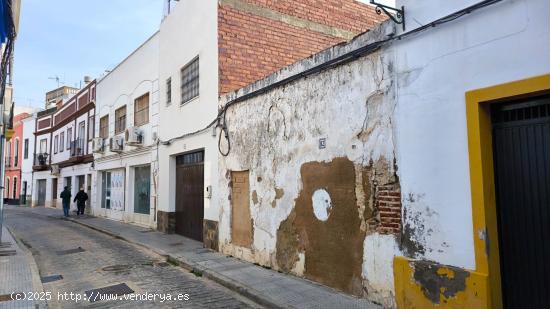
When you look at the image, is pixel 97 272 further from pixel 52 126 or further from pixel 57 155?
pixel 52 126

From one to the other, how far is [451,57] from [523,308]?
2601 mm

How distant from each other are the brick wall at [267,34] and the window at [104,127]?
438 inches

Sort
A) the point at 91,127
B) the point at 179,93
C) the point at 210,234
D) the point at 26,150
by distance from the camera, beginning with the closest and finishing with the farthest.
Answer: the point at 210,234
the point at 179,93
the point at 91,127
the point at 26,150

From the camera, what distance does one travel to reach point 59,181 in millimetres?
26875

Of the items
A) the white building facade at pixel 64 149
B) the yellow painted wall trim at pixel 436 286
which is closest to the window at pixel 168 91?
the white building facade at pixel 64 149

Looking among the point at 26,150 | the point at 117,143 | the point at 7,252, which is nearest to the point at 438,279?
the point at 7,252

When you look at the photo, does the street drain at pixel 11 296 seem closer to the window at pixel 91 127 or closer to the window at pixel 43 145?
the window at pixel 91 127

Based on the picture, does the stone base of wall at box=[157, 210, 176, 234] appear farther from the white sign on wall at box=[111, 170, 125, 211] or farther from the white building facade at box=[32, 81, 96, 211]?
the white building facade at box=[32, 81, 96, 211]

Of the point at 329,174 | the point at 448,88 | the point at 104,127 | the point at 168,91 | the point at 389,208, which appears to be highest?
the point at 168,91

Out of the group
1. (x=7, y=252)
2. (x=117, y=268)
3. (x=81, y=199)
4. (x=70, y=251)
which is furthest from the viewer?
(x=81, y=199)

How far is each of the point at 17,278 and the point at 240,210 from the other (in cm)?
403

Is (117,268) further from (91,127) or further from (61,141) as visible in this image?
(61,141)

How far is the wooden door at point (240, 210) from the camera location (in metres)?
8.20

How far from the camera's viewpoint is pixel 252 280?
6629 millimetres
